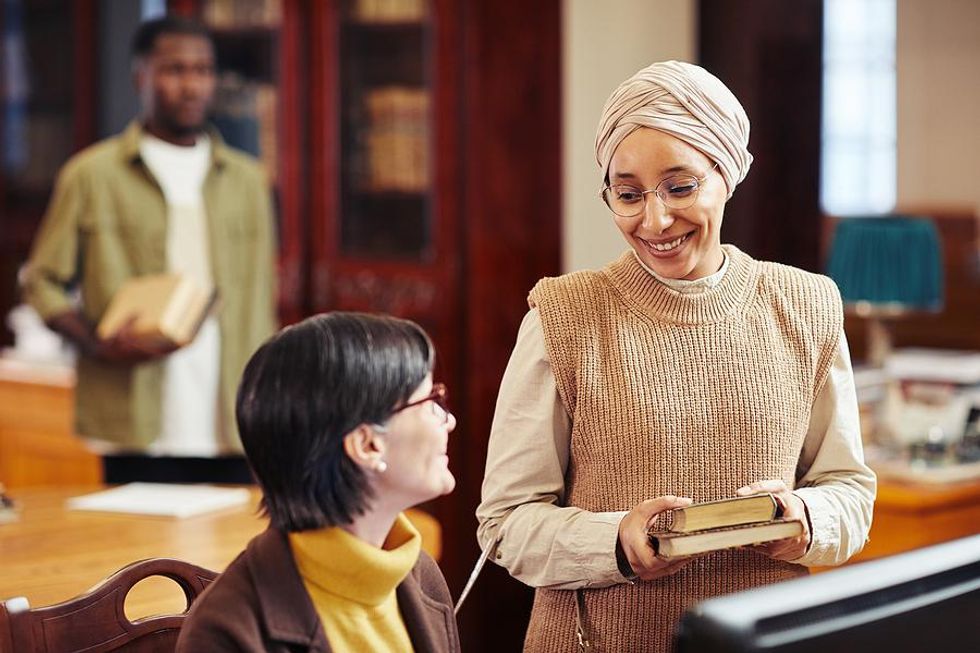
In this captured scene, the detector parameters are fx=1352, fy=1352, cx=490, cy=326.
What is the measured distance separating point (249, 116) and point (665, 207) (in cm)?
315

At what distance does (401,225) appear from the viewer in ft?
14.1

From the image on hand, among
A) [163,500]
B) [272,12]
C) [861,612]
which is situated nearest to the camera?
[861,612]

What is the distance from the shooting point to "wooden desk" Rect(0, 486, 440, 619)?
6.99 ft

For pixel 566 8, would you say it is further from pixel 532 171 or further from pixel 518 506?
pixel 518 506

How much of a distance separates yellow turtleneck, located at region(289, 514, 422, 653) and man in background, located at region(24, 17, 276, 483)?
6.99 ft

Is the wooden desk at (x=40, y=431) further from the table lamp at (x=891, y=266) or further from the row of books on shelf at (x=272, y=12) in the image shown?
the table lamp at (x=891, y=266)

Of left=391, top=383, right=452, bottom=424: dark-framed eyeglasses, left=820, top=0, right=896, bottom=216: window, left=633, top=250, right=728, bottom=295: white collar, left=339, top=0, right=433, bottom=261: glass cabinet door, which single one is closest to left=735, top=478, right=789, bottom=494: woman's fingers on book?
left=633, top=250, right=728, bottom=295: white collar

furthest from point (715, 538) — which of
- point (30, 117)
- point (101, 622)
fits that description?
point (30, 117)

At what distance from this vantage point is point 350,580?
1357 mm

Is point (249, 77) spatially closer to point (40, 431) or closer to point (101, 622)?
point (40, 431)

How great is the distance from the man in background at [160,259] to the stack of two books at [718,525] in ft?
7.21

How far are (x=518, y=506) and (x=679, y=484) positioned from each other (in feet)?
0.66

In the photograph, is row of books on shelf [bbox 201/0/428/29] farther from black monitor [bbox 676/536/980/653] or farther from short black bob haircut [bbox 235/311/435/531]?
black monitor [bbox 676/536/980/653]

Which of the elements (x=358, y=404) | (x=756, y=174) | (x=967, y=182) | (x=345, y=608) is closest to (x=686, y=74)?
(x=358, y=404)
